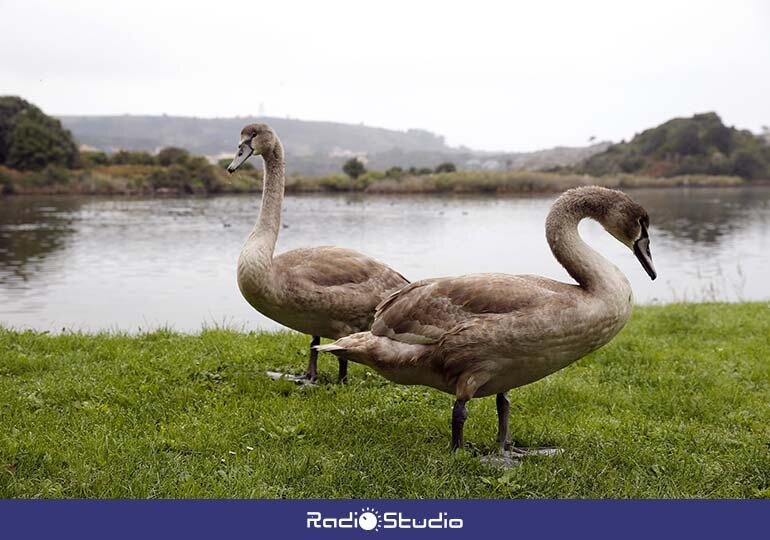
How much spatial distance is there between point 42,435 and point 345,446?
8.07 ft

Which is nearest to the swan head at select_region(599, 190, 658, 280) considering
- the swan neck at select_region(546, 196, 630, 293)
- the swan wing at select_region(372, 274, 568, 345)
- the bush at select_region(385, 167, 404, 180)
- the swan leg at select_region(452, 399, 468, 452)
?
the swan neck at select_region(546, 196, 630, 293)

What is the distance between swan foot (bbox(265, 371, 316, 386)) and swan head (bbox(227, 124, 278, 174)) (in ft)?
7.98

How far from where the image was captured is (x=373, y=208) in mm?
51812

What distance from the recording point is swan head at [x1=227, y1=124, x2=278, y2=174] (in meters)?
8.54

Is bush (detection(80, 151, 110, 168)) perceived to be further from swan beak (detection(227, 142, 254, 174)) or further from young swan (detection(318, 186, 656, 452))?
young swan (detection(318, 186, 656, 452))

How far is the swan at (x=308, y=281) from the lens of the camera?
7.99 metres

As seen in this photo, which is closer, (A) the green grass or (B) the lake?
(A) the green grass

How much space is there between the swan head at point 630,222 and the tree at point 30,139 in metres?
54.6

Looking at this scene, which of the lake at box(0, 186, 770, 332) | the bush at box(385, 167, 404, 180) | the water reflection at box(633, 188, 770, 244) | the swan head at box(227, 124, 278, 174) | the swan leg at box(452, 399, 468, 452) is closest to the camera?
the swan leg at box(452, 399, 468, 452)

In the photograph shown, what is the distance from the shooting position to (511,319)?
550 cm

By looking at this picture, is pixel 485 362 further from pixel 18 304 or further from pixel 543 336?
pixel 18 304

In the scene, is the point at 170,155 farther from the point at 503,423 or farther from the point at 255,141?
the point at 503,423

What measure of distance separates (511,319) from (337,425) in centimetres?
204

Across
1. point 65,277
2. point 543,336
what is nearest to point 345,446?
point 543,336
